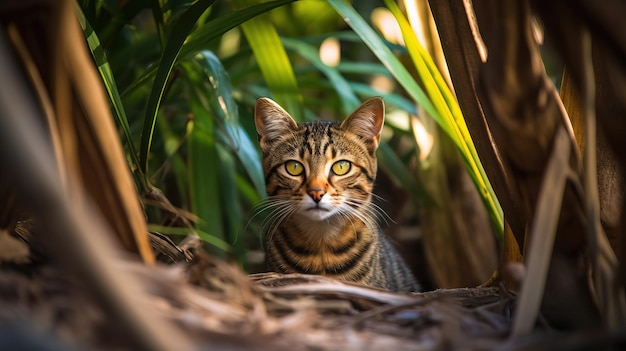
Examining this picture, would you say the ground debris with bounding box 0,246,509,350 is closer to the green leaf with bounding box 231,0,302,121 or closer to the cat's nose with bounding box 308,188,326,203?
the cat's nose with bounding box 308,188,326,203

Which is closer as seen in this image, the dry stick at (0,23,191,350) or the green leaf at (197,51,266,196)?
the dry stick at (0,23,191,350)

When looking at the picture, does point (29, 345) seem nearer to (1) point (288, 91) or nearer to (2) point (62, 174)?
(2) point (62, 174)

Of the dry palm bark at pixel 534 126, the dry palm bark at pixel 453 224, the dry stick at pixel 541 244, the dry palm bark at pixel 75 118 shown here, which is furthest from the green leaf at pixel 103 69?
the dry palm bark at pixel 453 224

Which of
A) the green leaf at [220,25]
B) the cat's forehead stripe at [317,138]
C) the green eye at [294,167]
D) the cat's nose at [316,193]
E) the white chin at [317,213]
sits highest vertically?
the green leaf at [220,25]

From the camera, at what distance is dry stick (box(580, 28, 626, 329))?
95 cm

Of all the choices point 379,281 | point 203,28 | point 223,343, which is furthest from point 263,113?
Result: point 223,343

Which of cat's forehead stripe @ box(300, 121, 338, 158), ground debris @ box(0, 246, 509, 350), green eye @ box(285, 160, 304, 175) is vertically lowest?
ground debris @ box(0, 246, 509, 350)

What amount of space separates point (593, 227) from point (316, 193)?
0.99 meters

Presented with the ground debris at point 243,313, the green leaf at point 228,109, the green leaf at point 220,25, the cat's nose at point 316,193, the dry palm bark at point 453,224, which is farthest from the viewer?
the dry palm bark at point 453,224

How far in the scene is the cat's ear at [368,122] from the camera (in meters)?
2.01

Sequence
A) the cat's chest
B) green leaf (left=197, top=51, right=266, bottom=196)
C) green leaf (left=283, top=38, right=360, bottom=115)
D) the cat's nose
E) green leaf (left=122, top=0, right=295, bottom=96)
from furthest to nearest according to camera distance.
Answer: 1. green leaf (left=283, top=38, right=360, bottom=115)
2. the cat's chest
3. the cat's nose
4. green leaf (left=197, top=51, right=266, bottom=196)
5. green leaf (left=122, top=0, right=295, bottom=96)

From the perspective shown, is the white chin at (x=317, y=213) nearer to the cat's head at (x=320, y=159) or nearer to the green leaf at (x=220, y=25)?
the cat's head at (x=320, y=159)

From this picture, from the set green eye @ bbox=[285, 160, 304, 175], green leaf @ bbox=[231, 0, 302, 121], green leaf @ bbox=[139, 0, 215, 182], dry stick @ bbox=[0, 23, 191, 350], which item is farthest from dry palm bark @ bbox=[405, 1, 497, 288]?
dry stick @ bbox=[0, 23, 191, 350]

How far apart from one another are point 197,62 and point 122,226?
3.13 ft
